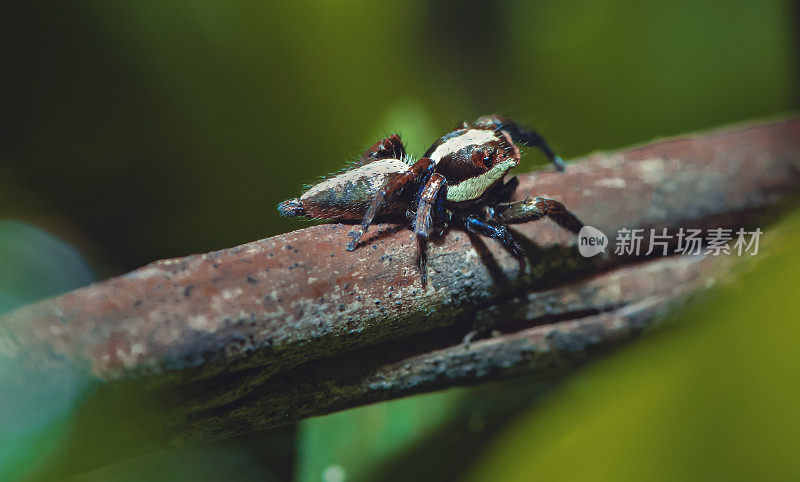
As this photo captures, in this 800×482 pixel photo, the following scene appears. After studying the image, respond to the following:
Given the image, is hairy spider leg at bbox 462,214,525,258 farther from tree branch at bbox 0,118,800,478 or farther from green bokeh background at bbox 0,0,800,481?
green bokeh background at bbox 0,0,800,481

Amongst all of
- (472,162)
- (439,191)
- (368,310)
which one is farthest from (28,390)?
(472,162)

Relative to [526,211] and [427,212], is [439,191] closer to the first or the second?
[427,212]

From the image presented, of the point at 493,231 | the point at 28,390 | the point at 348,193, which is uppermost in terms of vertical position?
the point at 348,193

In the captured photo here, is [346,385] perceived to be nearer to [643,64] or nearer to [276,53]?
[276,53]

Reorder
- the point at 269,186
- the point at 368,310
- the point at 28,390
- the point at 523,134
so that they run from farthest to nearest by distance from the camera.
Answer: the point at 523,134
the point at 269,186
the point at 368,310
the point at 28,390

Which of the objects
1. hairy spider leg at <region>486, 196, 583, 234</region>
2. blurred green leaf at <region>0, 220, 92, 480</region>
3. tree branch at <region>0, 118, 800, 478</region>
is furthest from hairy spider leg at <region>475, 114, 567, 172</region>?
blurred green leaf at <region>0, 220, 92, 480</region>
